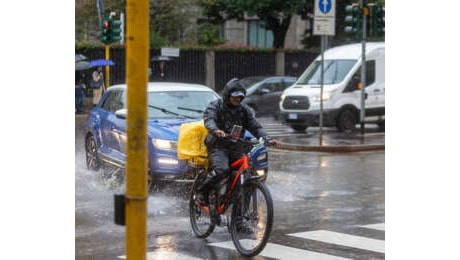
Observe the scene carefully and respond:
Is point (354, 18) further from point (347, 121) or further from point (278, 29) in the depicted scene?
point (278, 29)

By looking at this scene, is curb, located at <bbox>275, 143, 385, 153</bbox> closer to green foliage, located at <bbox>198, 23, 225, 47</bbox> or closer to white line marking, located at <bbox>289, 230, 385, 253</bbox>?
white line marking, located at <bbox>289, 230, 385, 253</bbox>

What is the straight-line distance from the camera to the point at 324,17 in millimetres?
20844

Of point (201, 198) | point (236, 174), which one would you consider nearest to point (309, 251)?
point (236, 174)

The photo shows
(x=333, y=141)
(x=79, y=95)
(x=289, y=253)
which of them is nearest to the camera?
(x=289, y=253)

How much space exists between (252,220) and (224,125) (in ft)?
3.77

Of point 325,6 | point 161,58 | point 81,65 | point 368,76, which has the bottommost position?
point 368,76

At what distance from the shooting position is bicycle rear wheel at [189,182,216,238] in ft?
32.3

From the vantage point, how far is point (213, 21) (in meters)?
45.5

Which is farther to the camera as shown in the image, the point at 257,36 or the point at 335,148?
the point at 257,36

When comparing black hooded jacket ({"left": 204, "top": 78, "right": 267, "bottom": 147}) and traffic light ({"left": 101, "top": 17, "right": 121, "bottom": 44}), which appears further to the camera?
traffic light ({"left": 101, "top": 17, "right": 121, "bottom": 44})

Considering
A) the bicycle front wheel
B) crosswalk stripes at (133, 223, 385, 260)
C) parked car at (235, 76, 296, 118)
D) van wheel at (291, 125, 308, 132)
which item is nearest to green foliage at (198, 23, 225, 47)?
parked car at (235, 76, 296, 118)

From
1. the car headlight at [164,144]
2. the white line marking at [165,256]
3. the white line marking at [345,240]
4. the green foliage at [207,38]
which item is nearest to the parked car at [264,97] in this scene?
the green foliage at [207,38]
